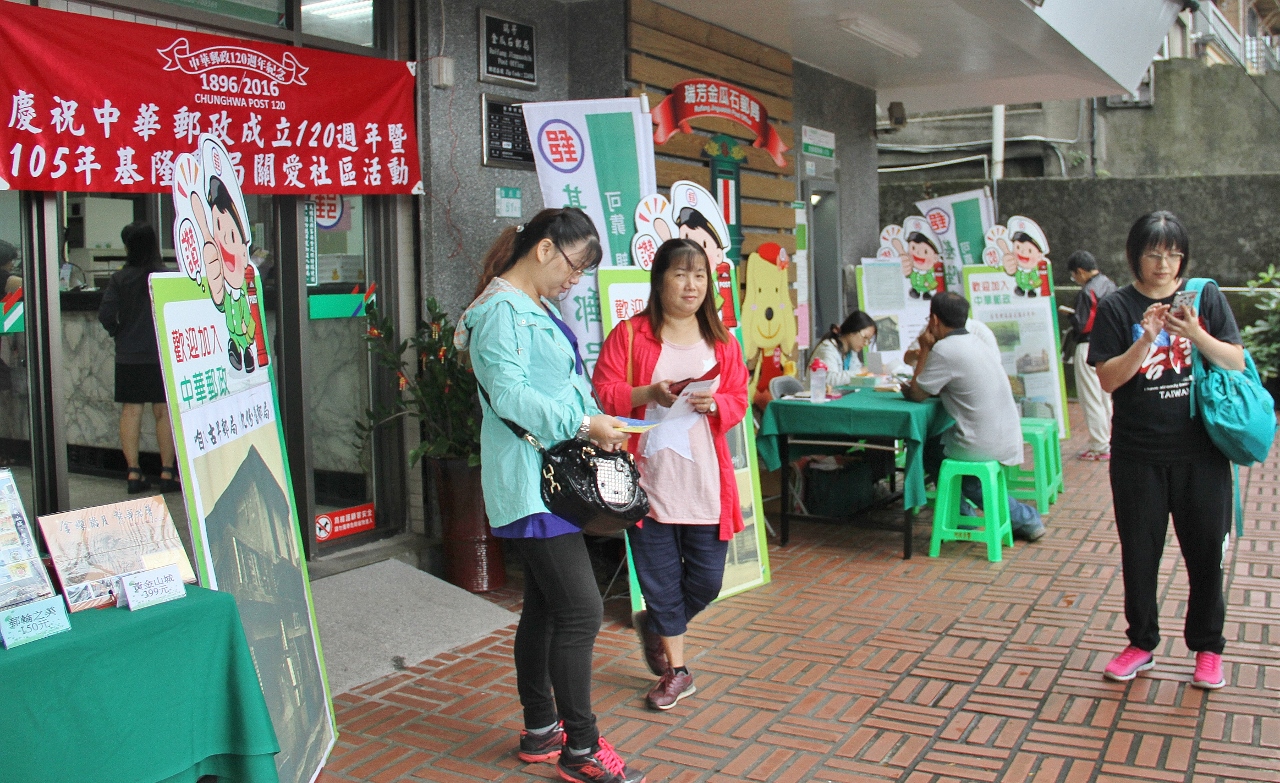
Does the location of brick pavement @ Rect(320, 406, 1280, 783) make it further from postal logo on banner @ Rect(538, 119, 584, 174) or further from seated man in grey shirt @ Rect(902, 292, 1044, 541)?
postal logo on banner @ Rect(538, 119, 584, 174)

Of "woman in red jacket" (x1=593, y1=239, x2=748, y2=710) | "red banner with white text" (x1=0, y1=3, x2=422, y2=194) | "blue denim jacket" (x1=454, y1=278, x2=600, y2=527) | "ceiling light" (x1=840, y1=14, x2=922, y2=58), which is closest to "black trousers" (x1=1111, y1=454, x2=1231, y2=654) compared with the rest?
"woman in red jacket" (x1=593, y1=239, x2=748, y2=710)

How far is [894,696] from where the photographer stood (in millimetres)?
4059

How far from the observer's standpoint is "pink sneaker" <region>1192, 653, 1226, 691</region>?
402 cm

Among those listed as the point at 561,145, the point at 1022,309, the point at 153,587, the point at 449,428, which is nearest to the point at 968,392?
the point at 561,145

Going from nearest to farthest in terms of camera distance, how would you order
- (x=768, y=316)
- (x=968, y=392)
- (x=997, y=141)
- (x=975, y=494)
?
(x=968, y=392) < (x=975, y=494) < (x=768, y=316) < (x=997, y=141)

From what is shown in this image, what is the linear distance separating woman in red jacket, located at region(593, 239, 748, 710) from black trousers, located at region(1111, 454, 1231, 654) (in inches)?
58.0

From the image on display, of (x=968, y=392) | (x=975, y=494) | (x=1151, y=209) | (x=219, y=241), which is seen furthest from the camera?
(x=1151, y=209)

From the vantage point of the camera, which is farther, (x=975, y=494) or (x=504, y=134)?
(x=975, y=494)

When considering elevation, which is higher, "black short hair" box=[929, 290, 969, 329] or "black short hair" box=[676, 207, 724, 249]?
"black short hair" box=[676, 207, 724, 249]

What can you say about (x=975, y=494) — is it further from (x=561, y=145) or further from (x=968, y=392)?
(x=561, y=145)

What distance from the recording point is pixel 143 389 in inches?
182

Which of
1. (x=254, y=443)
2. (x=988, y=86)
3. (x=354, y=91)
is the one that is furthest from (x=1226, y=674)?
(x=988, y=86)

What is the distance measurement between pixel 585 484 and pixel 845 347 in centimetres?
468

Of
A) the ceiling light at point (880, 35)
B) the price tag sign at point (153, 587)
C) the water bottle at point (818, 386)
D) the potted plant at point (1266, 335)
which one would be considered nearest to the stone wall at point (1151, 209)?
the potted plant at point (1266, 335)
